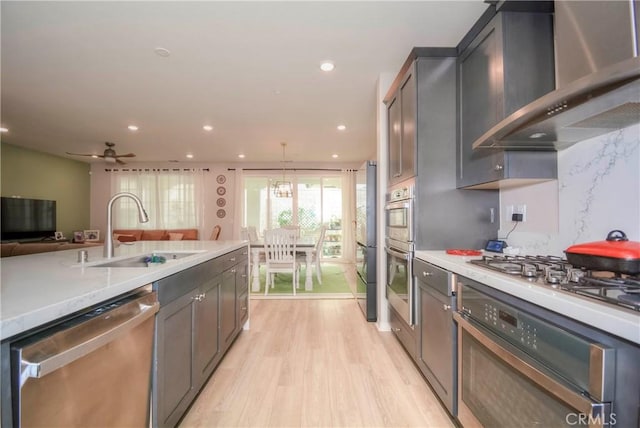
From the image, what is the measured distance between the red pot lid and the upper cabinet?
114cm

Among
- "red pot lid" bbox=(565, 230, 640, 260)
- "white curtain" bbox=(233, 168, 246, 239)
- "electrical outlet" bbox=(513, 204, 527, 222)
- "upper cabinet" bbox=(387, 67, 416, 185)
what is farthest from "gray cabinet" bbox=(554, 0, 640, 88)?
"white curtain" bbox=(233, 168, 246, 239)

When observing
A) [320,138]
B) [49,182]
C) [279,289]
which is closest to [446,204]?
[279,289]

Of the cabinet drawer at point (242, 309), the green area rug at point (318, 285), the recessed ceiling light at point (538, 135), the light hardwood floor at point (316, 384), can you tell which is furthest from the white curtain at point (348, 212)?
the recessed ceiling light at point (538, 135)

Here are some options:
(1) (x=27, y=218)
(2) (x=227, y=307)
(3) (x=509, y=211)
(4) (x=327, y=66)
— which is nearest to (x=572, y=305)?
(3) (x=509, y=211)

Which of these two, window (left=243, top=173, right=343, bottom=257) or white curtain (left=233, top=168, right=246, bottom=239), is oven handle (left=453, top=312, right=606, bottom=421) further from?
white curtain (left=233, top=168, right=246, bottom=239)

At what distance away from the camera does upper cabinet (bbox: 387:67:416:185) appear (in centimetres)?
213

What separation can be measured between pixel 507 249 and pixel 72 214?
28.7 feet

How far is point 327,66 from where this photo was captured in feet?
8.77

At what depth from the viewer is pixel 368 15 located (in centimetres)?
200

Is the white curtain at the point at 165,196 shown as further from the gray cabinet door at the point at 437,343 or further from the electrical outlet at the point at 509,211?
the electrical outlet at the point at 509,211

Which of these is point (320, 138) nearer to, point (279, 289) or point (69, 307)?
point (279, 289)

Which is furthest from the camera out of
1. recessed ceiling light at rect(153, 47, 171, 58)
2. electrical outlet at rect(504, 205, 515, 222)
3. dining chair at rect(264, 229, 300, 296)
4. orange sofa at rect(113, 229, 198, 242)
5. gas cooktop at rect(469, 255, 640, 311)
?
orange sofa at rect(113, 229, 198, 242)

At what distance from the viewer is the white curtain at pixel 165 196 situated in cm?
699

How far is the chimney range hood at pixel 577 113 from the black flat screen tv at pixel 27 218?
7.37 metres
